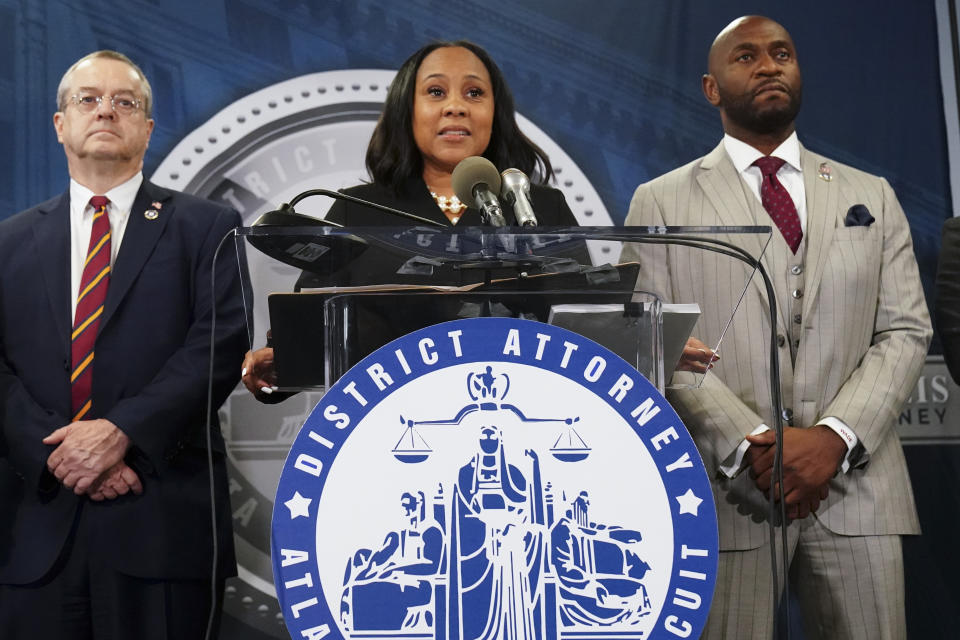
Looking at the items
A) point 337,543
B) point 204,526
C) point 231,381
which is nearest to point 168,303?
point 231,381

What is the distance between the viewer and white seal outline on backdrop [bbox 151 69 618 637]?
3.01 meters

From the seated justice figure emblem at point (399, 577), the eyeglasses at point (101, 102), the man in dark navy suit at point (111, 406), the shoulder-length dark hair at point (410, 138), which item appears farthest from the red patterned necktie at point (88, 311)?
the seated justice figure emblem at point (399, 577)

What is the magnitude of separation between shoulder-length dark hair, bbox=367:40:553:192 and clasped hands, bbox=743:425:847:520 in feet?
3.19

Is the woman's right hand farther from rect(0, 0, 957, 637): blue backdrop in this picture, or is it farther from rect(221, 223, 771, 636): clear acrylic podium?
rect(0, 0, 957, 637): blue backdrop

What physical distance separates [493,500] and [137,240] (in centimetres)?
155

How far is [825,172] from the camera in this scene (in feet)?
8.19

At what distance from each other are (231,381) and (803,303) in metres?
1.32

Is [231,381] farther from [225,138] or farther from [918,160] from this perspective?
[918,160]

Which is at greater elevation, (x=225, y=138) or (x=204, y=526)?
(x=225, y=138)

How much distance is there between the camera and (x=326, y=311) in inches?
55.1

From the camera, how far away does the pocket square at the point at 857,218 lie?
2.39 metres

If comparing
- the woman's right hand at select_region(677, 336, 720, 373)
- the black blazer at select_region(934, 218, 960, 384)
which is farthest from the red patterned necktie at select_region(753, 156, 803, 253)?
the woman's right hand at select_region(677, 336, 720, 373)

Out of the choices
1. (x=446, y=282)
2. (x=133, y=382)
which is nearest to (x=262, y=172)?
(x=133, y=382)

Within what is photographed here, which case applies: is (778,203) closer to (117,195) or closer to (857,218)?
(857,218)
